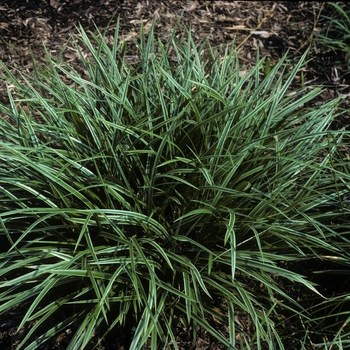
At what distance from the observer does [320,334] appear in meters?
2.82

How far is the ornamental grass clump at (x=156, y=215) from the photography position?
100 inches

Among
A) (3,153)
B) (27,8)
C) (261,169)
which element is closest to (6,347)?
(3,153)

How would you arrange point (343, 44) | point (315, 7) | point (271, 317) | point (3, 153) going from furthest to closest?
point (315, 7) < point (343, 44) < point (271, 317) < point (3, 153)

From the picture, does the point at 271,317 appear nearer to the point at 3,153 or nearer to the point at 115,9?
the point at 3,153

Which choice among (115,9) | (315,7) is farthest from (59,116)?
(315,7)

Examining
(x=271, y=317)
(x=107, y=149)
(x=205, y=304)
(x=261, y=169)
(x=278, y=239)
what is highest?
(x=107, y=149)

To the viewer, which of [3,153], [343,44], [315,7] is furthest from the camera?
[315,7]

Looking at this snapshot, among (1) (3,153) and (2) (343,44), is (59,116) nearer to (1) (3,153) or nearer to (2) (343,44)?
(1) (3,153)

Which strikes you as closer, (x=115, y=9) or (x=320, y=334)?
(x=320, y=334)

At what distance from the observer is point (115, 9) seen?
4777mm

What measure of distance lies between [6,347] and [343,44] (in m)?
3.46

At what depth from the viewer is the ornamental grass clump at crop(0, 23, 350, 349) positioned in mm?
2549

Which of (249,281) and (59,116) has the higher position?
(59,116)

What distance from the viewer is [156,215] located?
2904 millimetres
